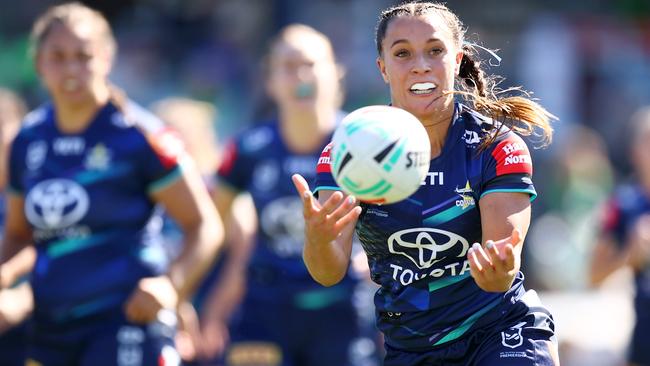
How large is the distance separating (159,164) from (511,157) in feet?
7.65

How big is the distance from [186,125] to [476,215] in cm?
578

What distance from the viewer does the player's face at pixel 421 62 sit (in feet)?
15.6

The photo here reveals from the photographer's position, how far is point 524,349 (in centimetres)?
472

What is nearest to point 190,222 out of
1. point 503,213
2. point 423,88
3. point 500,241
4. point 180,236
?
point 423,88

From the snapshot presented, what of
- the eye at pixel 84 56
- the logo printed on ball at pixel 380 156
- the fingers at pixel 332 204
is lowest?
the eye at pixel 84 56

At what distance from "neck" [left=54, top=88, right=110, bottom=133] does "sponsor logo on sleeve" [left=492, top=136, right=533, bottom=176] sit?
8.57 feet

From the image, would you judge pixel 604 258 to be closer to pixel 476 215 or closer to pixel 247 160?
pixel 247 160

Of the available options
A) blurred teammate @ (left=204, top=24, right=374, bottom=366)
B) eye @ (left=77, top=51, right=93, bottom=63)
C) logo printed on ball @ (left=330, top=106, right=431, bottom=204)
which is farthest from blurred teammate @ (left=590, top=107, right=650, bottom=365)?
logo printed on ball @ (left=330, top=106, right=431, bottom=204)

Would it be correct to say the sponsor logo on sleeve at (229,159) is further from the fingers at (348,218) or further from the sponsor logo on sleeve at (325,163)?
the fingers at (348,218)

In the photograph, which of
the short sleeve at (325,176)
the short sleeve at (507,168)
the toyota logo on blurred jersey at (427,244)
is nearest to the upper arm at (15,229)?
the short sleeve at (325,176)

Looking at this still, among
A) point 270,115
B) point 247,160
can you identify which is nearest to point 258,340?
point 247,160

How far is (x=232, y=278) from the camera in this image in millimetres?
9281

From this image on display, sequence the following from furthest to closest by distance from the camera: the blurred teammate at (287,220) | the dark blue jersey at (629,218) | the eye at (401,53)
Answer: the dark blue jersey at (629,218), the blurred teammate at (287,220), the eye at (401,53)

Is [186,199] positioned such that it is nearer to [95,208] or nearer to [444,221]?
[95,208]
